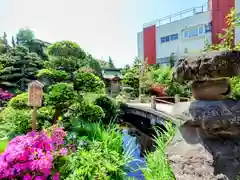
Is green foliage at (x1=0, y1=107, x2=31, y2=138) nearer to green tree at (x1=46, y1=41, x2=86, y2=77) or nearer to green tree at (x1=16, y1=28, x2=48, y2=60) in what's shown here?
green tree at (x1=46, y1=41, x2=86, y2=77)

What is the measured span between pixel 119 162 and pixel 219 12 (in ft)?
52.0

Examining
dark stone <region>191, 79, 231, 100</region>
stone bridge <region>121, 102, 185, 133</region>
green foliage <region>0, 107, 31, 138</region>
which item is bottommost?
stone bridge <region>121, 102, 185, 133</region>

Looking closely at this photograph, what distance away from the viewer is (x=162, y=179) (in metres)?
2.75

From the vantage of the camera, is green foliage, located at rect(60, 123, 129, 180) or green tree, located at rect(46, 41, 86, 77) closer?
green foliage, located at rect(60, 123, 129, 180)

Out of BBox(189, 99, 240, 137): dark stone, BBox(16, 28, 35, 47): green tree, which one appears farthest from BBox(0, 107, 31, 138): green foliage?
BBox(16, 28, 35, 47): green tree

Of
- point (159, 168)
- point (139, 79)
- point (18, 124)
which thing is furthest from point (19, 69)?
point (159, 168)

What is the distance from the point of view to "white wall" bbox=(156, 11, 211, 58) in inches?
664

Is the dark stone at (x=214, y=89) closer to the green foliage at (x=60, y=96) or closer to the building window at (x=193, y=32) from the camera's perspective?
the green foliage at (x=60, y=96)

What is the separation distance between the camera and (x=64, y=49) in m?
7.32

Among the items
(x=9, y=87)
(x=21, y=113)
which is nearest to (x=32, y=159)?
(x=21, y=113)

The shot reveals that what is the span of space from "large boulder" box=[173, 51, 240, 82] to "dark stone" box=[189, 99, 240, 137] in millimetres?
307

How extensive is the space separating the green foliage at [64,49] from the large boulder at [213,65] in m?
5.76

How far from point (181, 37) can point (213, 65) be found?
17.5 metres

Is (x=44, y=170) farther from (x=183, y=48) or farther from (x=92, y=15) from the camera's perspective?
(x=183, y=48)
